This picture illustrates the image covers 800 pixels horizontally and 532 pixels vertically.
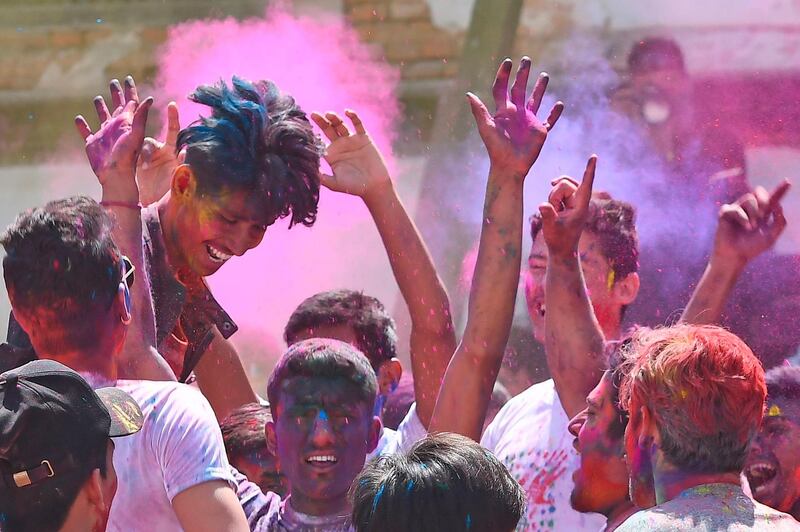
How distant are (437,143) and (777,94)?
1651 mm

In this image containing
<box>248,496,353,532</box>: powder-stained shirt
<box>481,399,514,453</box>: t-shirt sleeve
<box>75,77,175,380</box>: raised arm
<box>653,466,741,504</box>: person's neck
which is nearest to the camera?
<box>653,466,741,504</box>: person's neck

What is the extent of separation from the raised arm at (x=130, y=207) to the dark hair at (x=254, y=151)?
0.20 metres

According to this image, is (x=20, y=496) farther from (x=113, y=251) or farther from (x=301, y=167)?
(x=301, y=167)

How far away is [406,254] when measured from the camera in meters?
3.10

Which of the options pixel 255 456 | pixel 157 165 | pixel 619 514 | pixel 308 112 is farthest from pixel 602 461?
pixel 308 112

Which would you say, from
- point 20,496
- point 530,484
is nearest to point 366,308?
point 530,484

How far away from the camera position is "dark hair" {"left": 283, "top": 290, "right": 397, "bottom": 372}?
133 inches

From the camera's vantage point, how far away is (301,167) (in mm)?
3105

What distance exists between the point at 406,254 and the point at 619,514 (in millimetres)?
986

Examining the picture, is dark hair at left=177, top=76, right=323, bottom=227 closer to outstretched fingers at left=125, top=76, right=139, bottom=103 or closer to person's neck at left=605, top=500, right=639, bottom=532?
outstretched fingers at left=125, top=76, right=139, bottom=103

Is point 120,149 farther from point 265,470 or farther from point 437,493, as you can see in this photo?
point 437,493

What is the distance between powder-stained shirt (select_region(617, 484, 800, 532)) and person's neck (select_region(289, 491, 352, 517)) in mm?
743

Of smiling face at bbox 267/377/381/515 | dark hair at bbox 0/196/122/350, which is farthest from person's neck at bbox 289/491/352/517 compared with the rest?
dark hair at bbox 0/196/122/350

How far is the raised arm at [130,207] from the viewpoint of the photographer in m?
2.61
